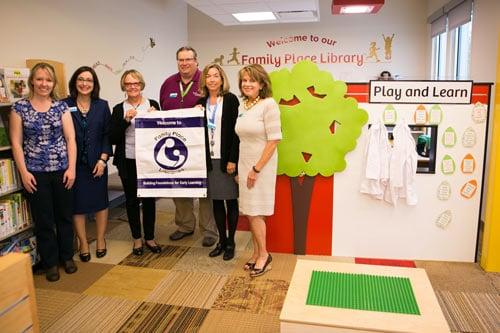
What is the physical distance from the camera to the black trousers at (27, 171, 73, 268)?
3.07 m

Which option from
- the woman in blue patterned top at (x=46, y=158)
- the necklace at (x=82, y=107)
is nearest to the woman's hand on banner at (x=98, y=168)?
the woman in blue patterned top at (x=46, y=158)

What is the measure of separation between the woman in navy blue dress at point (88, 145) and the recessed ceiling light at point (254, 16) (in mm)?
3946

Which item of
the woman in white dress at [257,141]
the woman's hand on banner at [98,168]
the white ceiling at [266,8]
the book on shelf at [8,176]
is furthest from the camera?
the white ceiling at [266,8]

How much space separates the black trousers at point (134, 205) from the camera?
3414 mm

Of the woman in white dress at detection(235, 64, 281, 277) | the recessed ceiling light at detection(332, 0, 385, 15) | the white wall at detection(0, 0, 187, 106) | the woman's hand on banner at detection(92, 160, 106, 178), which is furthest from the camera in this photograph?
the recessed ceiling light at detection(332, 0, 385, 15)

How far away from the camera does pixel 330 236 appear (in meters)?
3.49

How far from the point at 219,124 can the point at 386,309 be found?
185 cm

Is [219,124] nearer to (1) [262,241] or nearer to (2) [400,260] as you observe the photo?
(1) [262,241]

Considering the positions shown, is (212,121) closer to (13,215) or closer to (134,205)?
(134,205)

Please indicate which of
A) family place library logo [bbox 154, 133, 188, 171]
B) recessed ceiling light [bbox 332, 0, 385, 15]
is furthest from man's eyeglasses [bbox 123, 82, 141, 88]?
recessed ceiling light [bbox 332, 0, 385, 15]

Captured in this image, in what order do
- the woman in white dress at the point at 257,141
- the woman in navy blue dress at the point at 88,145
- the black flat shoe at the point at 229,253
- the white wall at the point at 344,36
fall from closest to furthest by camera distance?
1. the woman in white dress at the point at 257,141
2. the woman in navy blue dress at the point at 88,145
3. the black flat shoe at the point at 229,253
4. the white wall at the point at 344,36

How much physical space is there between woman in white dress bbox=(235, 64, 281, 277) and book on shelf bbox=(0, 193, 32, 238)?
5.47 ft

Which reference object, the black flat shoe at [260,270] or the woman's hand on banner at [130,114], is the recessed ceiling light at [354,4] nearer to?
the woman's hand on banner at [130,114]

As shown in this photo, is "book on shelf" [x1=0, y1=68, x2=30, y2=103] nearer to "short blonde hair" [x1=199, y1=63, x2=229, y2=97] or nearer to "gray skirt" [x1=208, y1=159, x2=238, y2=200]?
"short blonde hair" [x1=199, y1=63, x2=229, y2=97]
